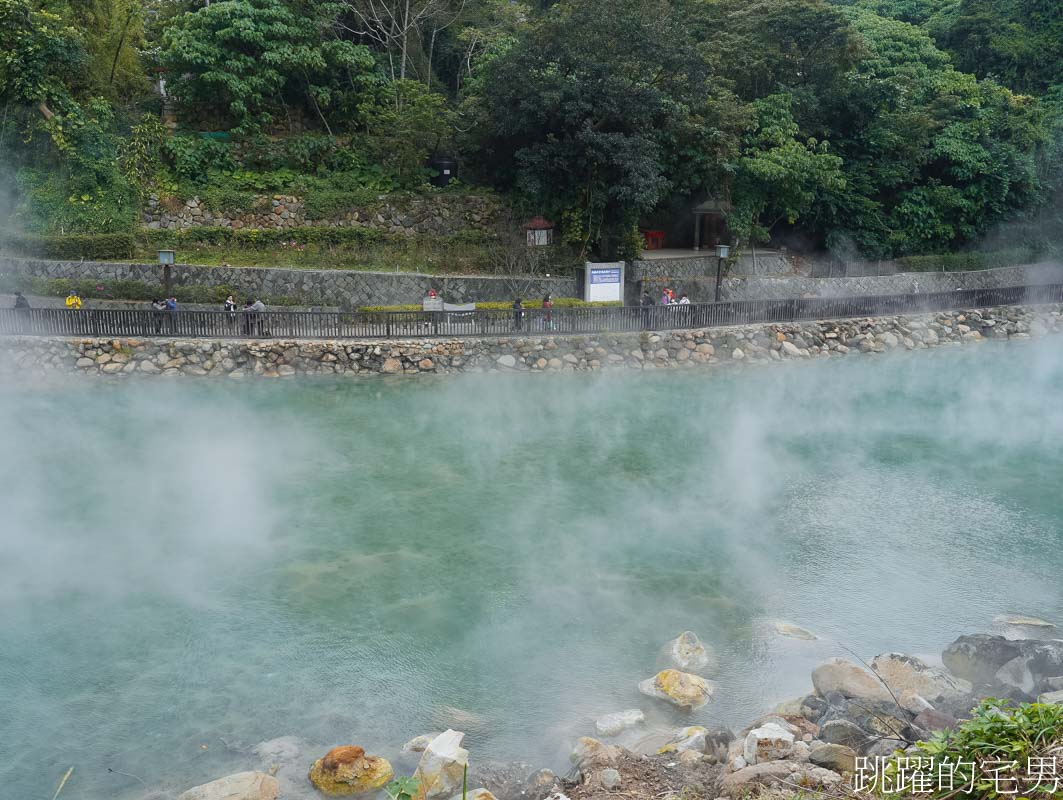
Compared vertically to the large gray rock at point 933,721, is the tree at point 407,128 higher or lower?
higher

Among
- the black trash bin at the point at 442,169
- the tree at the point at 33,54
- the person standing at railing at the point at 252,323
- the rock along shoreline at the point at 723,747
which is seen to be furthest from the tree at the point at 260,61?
the rock along shoreline at the point at 723,747

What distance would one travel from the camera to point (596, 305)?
73.7 feet

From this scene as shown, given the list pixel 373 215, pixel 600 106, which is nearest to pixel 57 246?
pixel 373 215

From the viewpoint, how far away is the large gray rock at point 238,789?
6.77 meters

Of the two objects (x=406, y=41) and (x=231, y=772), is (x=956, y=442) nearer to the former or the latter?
(x=231, y=772)

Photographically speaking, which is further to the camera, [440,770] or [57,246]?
[57,246]

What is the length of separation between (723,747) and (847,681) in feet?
4.99

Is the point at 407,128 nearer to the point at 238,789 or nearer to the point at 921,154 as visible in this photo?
the point at 921,154

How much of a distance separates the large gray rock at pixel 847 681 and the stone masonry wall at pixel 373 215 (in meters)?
19.5

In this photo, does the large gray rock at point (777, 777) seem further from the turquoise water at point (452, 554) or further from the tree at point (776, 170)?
the tree at point (776, 170)

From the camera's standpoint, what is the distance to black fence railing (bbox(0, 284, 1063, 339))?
19297 millimetres

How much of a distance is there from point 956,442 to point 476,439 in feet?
28.6

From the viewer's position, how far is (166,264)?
20.4 meters

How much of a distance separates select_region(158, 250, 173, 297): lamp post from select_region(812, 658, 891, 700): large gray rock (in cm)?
1672
